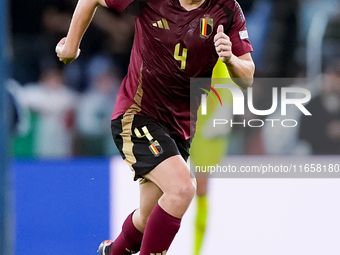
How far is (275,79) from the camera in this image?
4.64m

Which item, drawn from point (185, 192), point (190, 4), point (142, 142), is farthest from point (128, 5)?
point (185, 192)

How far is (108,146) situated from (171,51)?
1.95 m

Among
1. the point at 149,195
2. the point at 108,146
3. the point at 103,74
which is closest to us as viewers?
the point at 149,195

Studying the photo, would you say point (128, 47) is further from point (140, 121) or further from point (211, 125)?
point (140, 121)

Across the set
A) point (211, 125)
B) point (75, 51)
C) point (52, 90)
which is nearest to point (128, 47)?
point (52, 90)

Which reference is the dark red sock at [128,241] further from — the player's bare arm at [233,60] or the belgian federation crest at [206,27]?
the belgian federation crest at [206,27]

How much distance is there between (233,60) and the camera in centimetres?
219

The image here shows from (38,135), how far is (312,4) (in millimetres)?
2677

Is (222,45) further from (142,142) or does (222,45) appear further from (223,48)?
(142,142)

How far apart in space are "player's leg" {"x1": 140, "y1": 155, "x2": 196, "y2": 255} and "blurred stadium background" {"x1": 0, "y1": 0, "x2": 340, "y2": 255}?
78cm

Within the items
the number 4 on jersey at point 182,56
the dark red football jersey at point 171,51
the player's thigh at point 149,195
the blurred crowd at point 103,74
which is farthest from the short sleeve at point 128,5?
the blurred crowd at point 103,74

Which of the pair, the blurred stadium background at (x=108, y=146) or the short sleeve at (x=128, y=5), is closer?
the short sleeve at (x=128, y=5)

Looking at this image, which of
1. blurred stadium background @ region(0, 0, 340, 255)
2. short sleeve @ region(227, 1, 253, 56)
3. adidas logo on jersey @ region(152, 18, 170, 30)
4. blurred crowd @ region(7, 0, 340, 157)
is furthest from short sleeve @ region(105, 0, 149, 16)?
blurred crowd @ region(7, 0, 340, 157)

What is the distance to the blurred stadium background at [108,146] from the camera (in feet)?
10.2
